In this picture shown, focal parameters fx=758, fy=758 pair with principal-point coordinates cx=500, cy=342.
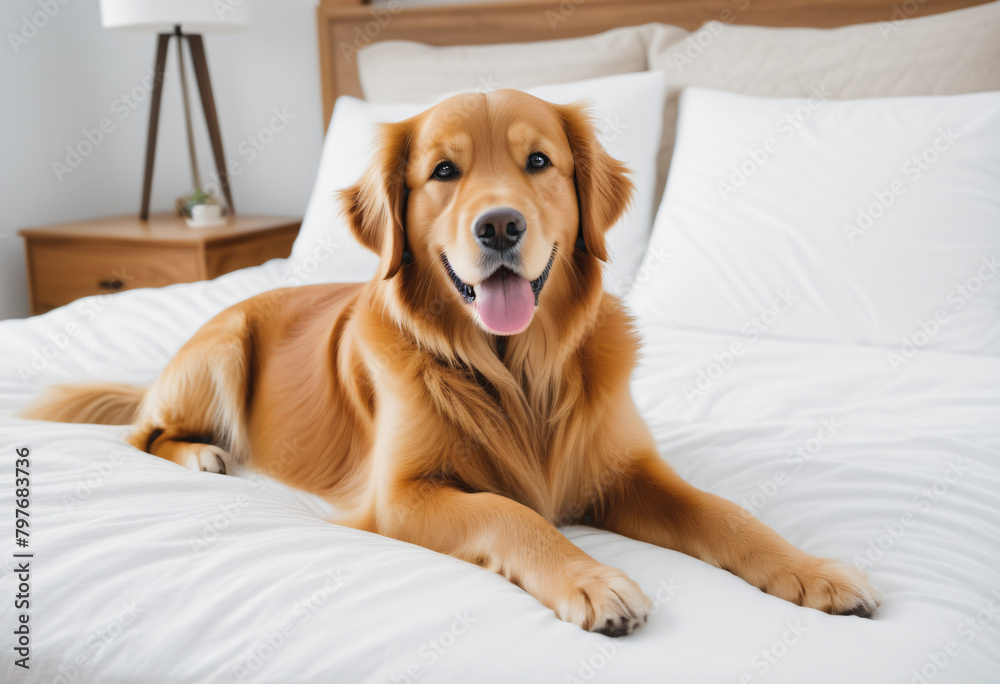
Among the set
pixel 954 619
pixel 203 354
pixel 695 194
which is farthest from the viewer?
pixel 695 194

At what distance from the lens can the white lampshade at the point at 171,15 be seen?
321 cm

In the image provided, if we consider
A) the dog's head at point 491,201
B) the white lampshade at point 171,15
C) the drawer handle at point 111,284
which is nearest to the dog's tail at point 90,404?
the dog's head at point 491,201

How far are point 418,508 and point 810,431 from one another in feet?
2.55

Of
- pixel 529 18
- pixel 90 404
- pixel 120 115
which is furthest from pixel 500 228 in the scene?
pixel 120 115

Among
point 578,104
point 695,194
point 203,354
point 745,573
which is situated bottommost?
point 745,573

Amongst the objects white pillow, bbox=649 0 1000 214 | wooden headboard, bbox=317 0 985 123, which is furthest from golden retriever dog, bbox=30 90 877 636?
wooden headboard, bbox=317 0 985 123

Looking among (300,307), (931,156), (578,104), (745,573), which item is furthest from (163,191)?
(745,573)

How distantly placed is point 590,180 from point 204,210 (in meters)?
2.68

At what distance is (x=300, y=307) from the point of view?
1786 millimetres

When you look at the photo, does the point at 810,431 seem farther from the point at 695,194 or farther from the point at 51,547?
the point at 51,547

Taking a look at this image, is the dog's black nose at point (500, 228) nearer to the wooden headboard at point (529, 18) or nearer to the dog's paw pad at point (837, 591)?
the dog's paw pad at point (837, 591)

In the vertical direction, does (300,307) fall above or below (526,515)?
above

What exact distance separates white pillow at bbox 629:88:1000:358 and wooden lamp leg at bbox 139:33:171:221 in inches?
103

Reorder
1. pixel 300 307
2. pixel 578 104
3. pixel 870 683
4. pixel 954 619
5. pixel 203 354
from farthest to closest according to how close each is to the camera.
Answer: pixel 300 307 < pixel 203 354 < pixel 578 104 < pixel 954 619 < pixel 870 683
